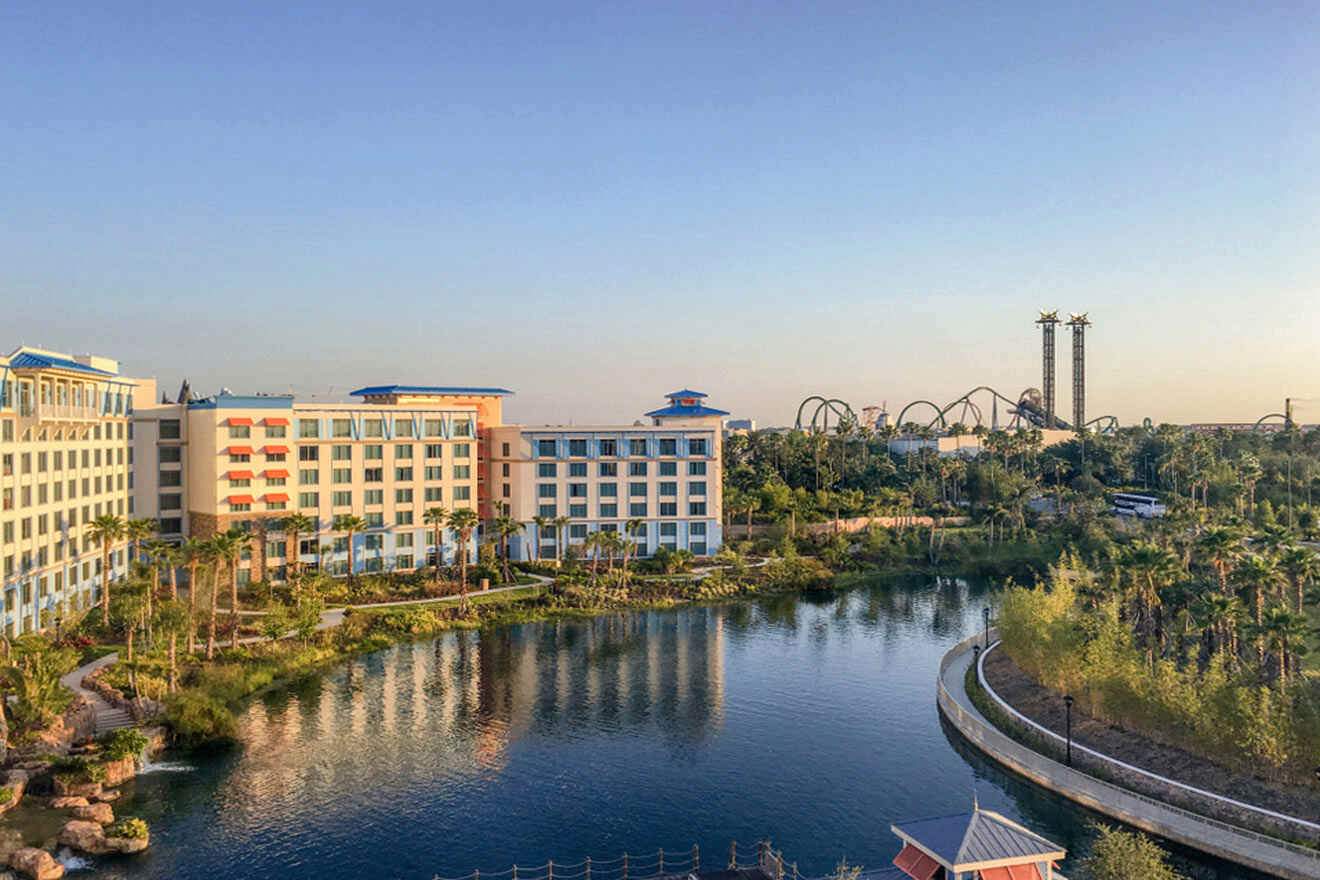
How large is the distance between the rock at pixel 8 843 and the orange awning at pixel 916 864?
29390 mm

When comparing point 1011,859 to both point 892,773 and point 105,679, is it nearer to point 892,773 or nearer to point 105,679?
point 892,773

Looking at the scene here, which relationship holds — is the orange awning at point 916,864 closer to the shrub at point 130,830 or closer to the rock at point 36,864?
the shrub at point 130,830

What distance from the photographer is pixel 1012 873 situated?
24922 millimetres

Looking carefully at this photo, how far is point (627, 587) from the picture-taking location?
82750 mm

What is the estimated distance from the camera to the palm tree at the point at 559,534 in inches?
3492

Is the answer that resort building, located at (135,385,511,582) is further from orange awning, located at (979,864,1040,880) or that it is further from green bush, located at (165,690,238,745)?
orange awning, located at (979,864,1040,880)

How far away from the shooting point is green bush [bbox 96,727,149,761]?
1553 inches

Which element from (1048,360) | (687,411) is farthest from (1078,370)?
(687,411)

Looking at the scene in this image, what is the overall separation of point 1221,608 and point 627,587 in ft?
162

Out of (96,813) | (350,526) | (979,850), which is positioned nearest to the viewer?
(979,850)

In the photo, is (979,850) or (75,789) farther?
(75,789)

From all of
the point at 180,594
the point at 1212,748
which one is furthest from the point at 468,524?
the point at 1212,748

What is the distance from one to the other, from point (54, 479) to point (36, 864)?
116 ft

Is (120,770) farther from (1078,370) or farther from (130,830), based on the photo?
(1078,370)
